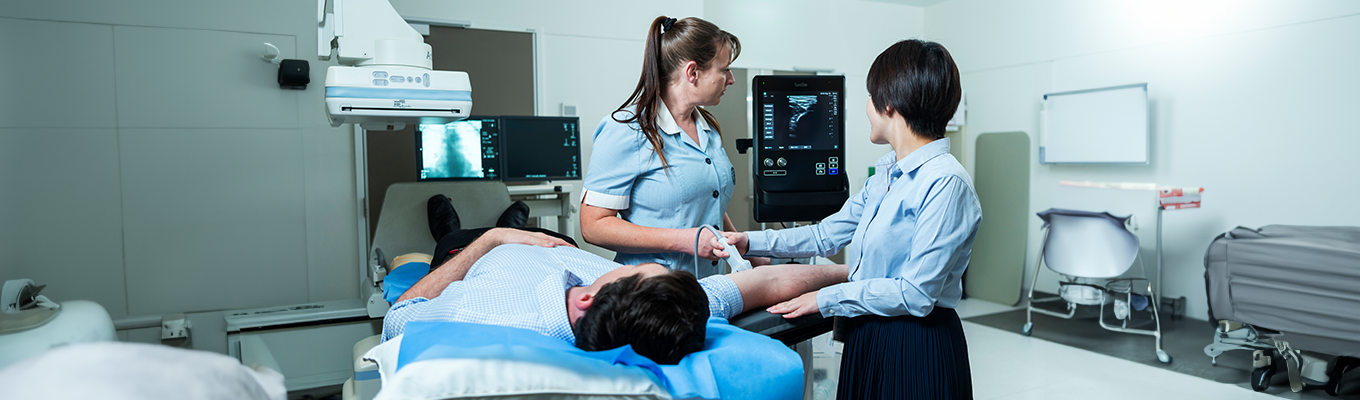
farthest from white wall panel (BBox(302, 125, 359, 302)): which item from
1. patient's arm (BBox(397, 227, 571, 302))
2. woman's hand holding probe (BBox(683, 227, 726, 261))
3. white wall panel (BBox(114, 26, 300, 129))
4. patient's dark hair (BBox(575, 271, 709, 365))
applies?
patient's dark hair (BBox(575, 271, 709, 365))

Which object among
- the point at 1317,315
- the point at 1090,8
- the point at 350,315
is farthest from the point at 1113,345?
the point at 350,315

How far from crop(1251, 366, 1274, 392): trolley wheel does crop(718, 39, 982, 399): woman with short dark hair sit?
2364 mm

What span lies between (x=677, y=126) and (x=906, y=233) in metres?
0.56

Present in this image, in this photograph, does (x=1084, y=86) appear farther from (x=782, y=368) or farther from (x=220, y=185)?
(x=220, y=185)

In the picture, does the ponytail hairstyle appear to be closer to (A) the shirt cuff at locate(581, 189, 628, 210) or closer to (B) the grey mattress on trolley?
(A) the shirt cuff at locate(581, 189, 628, 210)

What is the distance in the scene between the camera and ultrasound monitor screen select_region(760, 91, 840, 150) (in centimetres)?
247

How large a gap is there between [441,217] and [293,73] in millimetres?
941

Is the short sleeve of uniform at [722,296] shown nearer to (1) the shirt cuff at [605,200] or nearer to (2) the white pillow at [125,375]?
(1) the shirt cuff at [605,200]

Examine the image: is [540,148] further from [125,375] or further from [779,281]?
[125,375]

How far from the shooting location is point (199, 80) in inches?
117

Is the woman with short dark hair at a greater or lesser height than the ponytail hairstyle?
lesser

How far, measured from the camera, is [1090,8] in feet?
13.9

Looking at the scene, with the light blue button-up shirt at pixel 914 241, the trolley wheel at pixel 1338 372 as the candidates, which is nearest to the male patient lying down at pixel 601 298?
the light blue button-up shirt at pixel 914 241

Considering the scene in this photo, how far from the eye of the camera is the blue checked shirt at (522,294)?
3.86 feet
